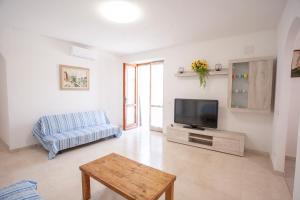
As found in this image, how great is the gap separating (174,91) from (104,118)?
6.98 ft

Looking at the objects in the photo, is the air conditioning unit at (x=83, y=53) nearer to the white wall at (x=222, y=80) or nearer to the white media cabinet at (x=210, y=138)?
the white wall at (x=222, y=80)

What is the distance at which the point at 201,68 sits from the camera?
355cm

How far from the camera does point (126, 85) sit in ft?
17.0

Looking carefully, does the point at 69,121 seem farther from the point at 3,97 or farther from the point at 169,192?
the point at 169,192

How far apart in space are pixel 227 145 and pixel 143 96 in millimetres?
3127

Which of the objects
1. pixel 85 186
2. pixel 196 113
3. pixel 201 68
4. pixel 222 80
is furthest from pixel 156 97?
pixel 85 186

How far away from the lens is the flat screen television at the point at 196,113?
3436mm

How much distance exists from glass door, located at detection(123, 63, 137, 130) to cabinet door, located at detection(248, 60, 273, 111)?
350 centimetres

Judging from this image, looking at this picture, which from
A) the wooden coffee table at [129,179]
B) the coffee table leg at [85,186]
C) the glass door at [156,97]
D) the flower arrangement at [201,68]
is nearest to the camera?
the wooden coffee table at [129,179]

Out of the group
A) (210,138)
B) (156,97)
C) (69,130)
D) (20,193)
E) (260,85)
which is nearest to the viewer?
(20,193)

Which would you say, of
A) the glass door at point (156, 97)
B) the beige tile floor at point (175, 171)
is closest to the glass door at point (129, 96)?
the glass door at point (156, 97)

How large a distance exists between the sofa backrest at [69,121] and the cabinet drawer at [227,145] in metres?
2.93

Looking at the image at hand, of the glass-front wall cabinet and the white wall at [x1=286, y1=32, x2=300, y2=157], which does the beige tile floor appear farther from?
the glass-front wall cabinet

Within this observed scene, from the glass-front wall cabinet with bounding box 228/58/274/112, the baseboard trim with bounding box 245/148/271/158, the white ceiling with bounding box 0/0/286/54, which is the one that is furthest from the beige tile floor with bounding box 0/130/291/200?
the white ceiling with bounding box 0/0/286/54
